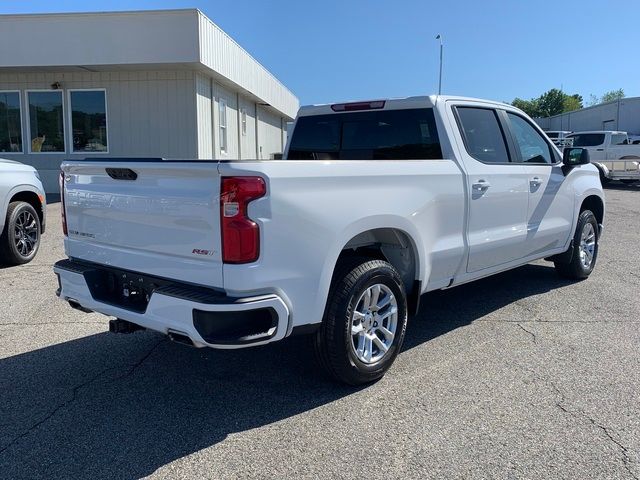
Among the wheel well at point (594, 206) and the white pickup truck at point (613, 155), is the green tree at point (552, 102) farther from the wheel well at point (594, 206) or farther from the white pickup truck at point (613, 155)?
the wheel well at point (594, 206)

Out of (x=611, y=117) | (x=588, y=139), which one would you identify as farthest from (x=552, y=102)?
(x=588, y=139)

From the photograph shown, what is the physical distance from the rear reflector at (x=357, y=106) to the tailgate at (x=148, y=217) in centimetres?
244


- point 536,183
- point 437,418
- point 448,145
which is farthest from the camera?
point 536,183

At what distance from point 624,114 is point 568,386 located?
37436 mm

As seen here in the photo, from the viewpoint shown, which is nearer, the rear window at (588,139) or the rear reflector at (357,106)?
the rear reflector at (357,106)

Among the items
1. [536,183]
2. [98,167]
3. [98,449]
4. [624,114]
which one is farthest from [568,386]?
[624,114]

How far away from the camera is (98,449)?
127 inches

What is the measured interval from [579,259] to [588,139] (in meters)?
20.1

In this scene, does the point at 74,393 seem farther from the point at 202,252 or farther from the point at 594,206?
the point at 594,206

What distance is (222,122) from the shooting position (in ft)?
64.2

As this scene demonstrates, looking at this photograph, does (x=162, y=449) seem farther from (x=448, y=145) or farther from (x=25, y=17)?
(x=25, y=17)

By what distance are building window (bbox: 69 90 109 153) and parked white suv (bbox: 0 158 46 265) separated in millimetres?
9387

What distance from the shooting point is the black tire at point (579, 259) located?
6.78m

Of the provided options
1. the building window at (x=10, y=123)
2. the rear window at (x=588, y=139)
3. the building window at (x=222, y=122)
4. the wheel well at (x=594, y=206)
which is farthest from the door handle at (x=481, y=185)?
the rear window at (x=588, y=139)
